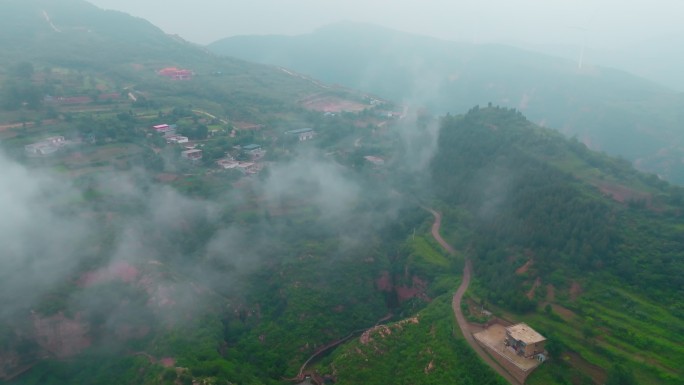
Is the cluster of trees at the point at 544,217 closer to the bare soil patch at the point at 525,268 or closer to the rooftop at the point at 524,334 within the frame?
the bare soil patch at the point at 525,268

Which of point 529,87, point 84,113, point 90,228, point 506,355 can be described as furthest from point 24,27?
point 529,87

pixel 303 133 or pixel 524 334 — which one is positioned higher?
pixel 303 133

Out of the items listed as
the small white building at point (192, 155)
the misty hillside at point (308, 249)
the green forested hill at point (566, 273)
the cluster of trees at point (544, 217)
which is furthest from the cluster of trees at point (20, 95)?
the cluster of trees at point (544, 217)

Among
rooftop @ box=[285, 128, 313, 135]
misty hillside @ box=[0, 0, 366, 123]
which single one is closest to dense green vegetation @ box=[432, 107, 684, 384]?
rooftop @ box=[285, 128, 313, 135]

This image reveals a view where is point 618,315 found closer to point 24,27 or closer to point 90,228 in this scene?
point 90,228

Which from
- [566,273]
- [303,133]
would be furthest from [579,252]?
[303,133]

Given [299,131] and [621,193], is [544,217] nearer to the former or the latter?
[621,193]

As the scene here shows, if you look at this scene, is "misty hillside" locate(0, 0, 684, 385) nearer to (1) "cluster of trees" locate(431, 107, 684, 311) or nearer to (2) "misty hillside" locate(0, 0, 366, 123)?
(1) "cluster of trees" locate(431, 107, 684, 311)
